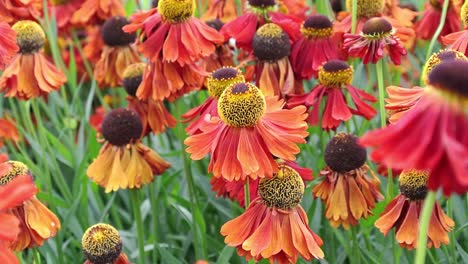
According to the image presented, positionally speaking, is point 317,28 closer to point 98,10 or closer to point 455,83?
point 98,10

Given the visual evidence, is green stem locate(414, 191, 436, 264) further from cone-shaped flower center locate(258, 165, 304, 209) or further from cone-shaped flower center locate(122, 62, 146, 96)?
cone-shaped flower center locate(122, 62, 146, 96)

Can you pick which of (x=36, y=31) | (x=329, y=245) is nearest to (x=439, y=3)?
(x=329, y=245)

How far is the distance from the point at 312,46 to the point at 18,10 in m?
0.73

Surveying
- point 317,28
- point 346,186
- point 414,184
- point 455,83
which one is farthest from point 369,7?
point 455,83

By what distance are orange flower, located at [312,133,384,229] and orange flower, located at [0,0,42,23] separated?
744 mm

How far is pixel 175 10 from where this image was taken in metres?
1.80

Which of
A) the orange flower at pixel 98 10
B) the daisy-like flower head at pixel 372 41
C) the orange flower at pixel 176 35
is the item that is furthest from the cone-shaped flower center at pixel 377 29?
the orange flower at pixel 98 10

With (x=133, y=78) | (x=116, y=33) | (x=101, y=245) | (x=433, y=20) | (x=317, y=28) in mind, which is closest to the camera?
(x=101, y=245)

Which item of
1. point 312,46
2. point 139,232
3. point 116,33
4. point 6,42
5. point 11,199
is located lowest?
point 139,232

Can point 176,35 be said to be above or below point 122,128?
above

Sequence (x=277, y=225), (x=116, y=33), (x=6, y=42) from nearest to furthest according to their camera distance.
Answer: (x=277, y=225) < (x=6, y=42) < (x=116, y=33)

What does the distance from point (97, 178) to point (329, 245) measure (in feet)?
1.83

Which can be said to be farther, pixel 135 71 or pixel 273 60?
pixel 135 71

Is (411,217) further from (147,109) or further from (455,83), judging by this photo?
(147,109)
